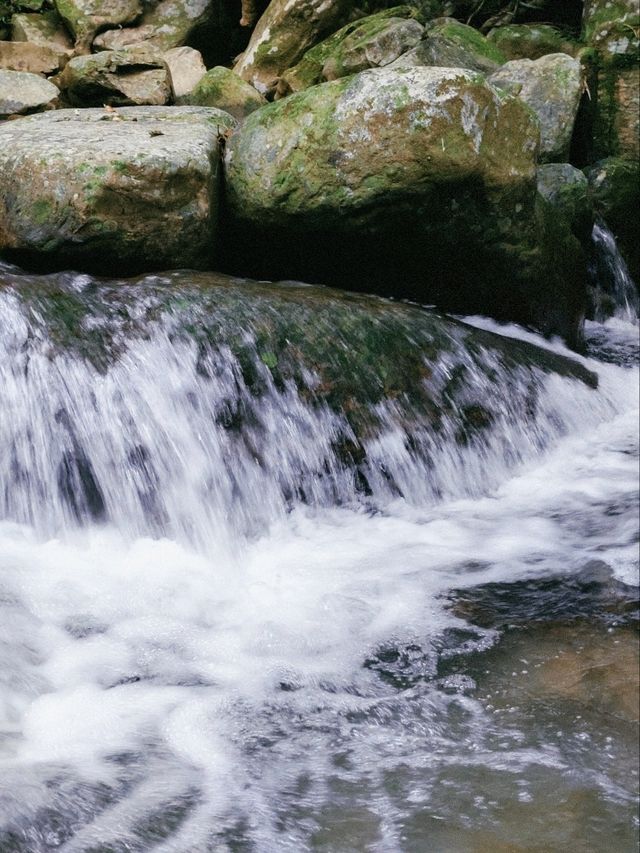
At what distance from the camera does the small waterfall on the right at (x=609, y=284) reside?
7.40 m

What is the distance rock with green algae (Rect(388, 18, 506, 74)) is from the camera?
27.9ft

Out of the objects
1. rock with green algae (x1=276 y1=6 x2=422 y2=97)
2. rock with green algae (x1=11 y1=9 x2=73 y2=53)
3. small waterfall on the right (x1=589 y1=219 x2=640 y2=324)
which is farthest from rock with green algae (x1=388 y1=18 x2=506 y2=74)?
rock with green algae (x1=11 y1=9 x2=73 y2=53)

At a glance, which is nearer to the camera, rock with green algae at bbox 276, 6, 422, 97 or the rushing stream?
the rushing stream

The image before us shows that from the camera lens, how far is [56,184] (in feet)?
15.4

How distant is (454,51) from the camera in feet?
28.3

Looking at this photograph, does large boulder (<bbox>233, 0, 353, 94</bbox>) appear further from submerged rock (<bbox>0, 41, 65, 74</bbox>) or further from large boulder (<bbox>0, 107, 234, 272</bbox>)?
large boulder (<bbox>0, 107, 234, 272</bbox>)

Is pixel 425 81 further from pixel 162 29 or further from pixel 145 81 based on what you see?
pixel 162 29

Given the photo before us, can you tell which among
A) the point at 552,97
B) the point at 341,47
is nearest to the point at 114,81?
the point at 341,47

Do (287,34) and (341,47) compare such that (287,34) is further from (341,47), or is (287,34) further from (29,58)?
(29,58)

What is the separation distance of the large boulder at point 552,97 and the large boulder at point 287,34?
2633 mm

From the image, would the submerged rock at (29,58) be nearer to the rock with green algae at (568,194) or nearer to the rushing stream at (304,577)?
the rock with green algae at (568,194)

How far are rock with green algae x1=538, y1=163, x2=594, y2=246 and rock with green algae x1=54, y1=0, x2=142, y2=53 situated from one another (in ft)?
22.0

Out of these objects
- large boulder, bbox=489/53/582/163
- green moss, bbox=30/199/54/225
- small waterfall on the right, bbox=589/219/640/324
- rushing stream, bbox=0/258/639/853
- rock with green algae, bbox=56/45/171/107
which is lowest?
rushing stream, bbox=0/258/639/853

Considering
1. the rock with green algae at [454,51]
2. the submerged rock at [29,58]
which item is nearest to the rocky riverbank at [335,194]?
the rock with green algae at [454,51]
